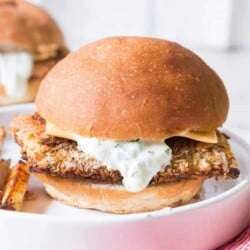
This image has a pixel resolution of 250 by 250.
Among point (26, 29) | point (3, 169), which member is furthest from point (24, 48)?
point (3, 169)

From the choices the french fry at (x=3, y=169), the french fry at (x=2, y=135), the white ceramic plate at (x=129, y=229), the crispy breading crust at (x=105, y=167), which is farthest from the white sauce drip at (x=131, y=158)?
the french fry at (x=2, y=135)

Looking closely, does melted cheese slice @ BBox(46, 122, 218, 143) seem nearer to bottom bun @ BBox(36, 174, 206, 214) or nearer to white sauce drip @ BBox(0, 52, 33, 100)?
bottom bun @ BBox(36, 174, 206, 214)

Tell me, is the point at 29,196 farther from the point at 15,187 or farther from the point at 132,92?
the point at 132,92

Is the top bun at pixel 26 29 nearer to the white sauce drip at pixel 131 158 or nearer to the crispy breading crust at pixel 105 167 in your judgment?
the crispy breading crust at pixel 105 167

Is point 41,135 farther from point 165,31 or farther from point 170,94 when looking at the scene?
point 165,31

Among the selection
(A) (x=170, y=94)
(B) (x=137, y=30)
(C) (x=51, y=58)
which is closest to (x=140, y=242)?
(A) (x=170, y=94)

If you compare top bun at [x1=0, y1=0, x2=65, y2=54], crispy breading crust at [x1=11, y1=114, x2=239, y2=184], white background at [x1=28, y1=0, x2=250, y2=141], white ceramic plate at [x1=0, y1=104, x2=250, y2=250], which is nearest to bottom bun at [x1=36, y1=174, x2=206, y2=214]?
crispy breading crust at [x1=11, y1=114, x2=239, y2=184]
